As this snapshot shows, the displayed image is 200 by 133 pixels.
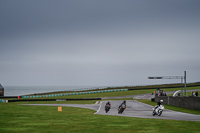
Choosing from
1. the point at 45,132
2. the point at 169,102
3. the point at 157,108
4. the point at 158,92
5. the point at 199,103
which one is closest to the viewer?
the point at 45,132

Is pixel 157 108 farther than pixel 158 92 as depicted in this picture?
No

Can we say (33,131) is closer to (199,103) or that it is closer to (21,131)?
(21,131)

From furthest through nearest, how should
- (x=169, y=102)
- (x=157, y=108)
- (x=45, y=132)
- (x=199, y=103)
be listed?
(x=169, y=102)
(x=199, y=103)
(x=157, y=108)
(x=45, y=132)

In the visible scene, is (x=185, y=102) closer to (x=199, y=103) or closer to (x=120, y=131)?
(x=199, y=103)

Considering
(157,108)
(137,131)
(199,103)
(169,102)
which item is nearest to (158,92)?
(169,102)

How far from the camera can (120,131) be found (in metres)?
15.2

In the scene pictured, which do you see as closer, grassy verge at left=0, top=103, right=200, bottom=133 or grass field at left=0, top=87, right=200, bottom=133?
grass field at left=0, top=87, right=200, bottom=133

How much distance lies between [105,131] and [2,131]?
5.11 m

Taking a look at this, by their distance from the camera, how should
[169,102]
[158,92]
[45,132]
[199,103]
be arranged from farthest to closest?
[158,92] < [169,102] < [199,103] < [45,132]

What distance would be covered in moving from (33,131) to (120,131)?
442cm

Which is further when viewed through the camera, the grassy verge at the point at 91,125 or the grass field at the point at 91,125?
the grassy verge at the point at 91,125

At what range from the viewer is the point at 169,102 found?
48.3m

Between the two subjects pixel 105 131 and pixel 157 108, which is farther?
pixel 157 108

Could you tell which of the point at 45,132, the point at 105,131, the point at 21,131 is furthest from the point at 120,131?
the point at 21,131
